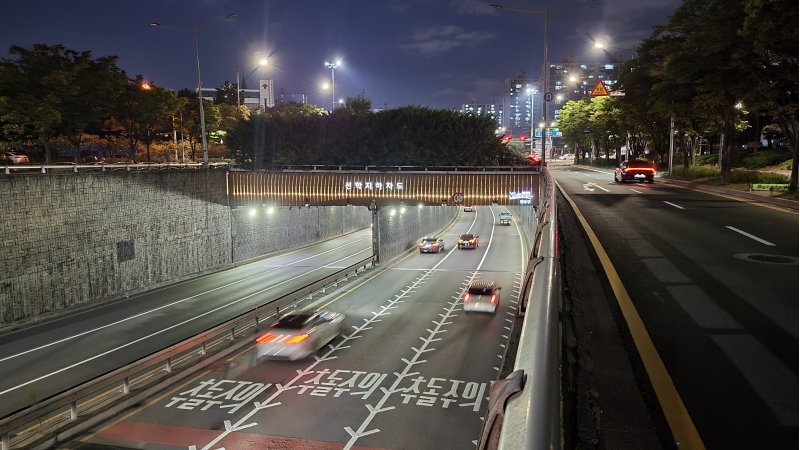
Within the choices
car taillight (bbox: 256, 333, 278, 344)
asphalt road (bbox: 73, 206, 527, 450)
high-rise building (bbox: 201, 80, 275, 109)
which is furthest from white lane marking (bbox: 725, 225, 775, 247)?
high-rise building (bbox: 201, 80, 275, 109)

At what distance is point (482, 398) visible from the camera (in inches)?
649

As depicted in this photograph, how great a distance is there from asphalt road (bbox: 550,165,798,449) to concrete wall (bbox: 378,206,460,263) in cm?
3681

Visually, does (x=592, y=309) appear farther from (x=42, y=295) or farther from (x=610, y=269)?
(x=42, y=295)

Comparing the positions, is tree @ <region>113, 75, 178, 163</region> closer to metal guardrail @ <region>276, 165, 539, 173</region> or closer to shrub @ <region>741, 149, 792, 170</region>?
metal guardrail @ <region>276, 165, 539, 173</region>

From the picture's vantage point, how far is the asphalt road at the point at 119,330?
21.9 metres

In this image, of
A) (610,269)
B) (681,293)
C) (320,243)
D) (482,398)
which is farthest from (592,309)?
(320,243)

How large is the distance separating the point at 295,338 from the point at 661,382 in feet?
55.8

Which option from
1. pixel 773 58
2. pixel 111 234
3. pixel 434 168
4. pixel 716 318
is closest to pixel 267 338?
pixel 716 318

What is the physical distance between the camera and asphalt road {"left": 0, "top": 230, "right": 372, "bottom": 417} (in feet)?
71.7

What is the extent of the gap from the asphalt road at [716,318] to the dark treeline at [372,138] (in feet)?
130

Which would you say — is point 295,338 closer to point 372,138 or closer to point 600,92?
point 600,92

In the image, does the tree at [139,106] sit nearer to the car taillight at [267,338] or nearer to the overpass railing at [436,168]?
the overpass railing at [436,168]

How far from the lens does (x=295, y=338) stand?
19.6 meters

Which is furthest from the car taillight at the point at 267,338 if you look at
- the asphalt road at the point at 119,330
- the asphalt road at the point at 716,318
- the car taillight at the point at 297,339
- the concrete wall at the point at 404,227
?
the concrete wall at the point at 404,227
